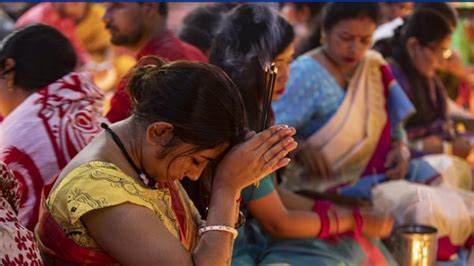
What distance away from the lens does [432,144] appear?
13.4 feet

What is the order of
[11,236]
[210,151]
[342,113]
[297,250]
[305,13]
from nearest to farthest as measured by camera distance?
[11,236] → [210,151] → [297,250] → [342,113] → [305,13]

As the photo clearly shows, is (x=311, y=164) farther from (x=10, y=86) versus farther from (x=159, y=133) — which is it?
(x=159, y=133)

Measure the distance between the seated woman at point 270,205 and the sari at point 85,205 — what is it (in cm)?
56

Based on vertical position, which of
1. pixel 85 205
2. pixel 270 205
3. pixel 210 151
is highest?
pixel 210 151

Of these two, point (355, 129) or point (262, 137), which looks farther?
point (355, 129)

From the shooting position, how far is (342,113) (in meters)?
3.32

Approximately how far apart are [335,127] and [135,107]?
1.59 m

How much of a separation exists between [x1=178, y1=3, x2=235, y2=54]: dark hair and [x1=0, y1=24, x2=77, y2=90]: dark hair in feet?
1.72

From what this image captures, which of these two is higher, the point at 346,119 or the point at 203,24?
the point at 203,24

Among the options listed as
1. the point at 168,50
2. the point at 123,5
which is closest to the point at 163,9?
the point at 123,5

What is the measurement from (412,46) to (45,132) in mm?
2279

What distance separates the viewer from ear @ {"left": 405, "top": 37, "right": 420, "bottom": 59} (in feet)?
13.4

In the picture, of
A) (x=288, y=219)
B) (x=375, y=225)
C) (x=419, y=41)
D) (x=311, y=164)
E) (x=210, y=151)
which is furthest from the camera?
(x=419, y=41)

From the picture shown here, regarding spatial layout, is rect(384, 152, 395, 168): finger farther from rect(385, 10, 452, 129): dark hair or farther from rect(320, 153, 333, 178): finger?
rect(385, 10, 452, 129): dark hair
